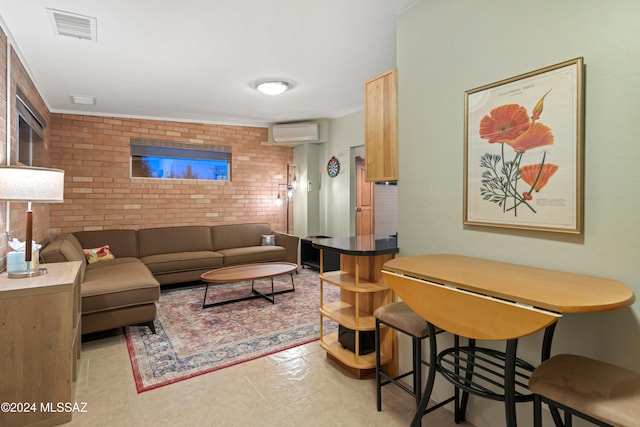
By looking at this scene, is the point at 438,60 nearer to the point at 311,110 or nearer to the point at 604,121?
the point at 604,121

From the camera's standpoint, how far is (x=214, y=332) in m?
3.12

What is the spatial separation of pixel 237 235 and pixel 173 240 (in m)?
0.98

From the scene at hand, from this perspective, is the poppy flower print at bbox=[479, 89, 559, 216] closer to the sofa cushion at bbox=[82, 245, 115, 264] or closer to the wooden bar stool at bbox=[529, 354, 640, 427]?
the wooden bar stool at bbox=[529, 354, 640, 427]

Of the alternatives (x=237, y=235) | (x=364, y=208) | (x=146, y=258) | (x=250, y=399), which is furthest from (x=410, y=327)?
(x=237, y=235)

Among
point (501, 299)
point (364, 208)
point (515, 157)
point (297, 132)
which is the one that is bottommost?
point (501, 299)

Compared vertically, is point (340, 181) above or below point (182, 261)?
above

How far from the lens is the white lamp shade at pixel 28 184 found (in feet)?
6.34

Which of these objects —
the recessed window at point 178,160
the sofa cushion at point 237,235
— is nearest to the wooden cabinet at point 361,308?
the sofa cushion at point 237,235

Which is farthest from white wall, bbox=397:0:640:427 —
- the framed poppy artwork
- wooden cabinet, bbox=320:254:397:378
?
wooden cabinet, bbox=320:254:397:378

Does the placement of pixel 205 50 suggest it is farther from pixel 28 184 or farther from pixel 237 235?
pixel 237 235

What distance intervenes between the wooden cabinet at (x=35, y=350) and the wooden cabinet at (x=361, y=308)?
1596mm

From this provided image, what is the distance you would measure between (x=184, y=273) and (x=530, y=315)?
4270 mm

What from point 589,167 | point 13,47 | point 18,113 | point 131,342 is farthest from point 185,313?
point 589,167

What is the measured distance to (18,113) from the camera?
115 inches
